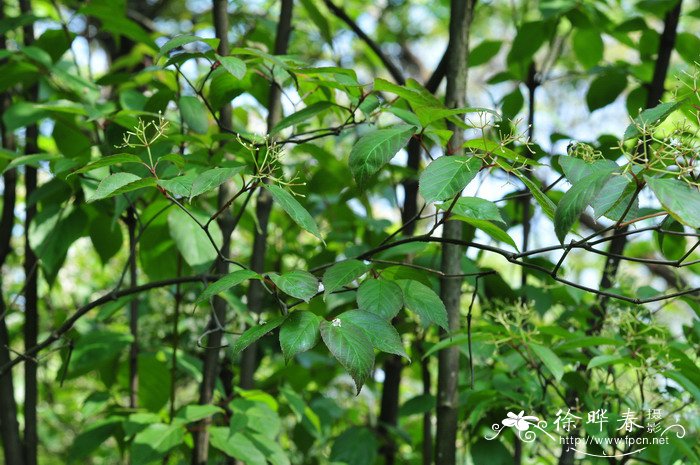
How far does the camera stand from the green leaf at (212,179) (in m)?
0.69

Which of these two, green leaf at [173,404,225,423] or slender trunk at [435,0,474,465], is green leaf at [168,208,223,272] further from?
slender trunk at [435,0,474,465]

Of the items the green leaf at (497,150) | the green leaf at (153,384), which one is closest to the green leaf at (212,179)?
the green leaf at (497,150)

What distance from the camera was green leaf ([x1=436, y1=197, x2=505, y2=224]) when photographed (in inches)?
30.9

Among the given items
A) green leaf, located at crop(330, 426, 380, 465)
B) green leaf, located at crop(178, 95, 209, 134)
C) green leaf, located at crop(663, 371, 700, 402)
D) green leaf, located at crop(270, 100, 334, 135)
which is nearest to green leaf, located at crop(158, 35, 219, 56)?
green leaf, located at crop(270, 100, 334, 135)

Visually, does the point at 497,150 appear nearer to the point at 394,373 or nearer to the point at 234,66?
the point at 234,66

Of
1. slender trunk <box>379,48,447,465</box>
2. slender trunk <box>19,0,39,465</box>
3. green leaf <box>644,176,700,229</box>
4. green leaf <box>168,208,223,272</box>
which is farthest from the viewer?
slender trunk <box>379,48,447,465</box>

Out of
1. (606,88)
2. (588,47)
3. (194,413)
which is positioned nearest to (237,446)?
(194,413)

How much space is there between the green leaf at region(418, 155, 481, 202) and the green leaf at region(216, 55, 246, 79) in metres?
0.26

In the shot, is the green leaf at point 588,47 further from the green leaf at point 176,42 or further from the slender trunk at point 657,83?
the green leaf at point 176,42

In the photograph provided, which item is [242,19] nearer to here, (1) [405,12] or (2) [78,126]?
(2) [78,126]

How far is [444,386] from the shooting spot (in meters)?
1.09

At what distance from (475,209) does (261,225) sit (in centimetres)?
60

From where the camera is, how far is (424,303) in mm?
800

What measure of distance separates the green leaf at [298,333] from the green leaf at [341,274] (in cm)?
3
